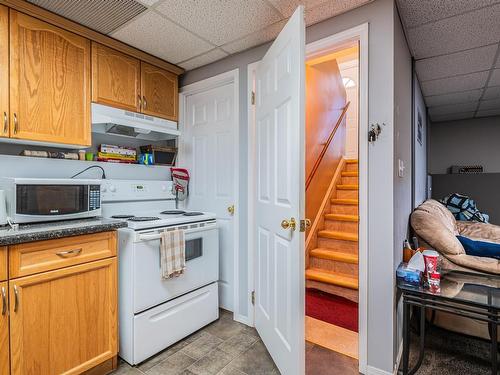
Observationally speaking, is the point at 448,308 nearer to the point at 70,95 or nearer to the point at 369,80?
the point at 369,80

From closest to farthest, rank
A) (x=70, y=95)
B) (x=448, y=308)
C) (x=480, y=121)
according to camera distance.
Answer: (x=448, y=308), (x=70, y=95), (x=480, y=121)

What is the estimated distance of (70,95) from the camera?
1981mm

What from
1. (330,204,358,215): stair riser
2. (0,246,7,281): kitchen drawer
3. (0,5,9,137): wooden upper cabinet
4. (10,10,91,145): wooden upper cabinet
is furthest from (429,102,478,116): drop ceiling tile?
(0,246,7,281): kitchen drawer

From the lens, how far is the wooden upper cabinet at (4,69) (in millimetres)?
1659

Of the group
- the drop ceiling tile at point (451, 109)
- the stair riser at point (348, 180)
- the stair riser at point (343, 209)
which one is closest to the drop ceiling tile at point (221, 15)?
the stair riser at point (343, 209)

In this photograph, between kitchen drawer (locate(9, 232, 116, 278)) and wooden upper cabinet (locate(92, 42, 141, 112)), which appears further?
wooden upper cabinet (locate(92, 42, 141, 112))

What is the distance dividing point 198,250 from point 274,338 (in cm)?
87

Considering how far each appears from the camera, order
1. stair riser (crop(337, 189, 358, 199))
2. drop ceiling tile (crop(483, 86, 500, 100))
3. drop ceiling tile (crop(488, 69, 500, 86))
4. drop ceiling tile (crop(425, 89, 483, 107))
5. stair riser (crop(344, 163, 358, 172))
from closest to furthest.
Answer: drop ceiling tile (crop(488, 69, 500, 86)) < drop ceiling tile (crop(483, 86, 500, 100)) < drop ceiling tile (crop(425, 89, 483, 107)) < stair riser (crop(337, 189, 358, 199)) < stair riser (crop(344, 163, 358, 172))

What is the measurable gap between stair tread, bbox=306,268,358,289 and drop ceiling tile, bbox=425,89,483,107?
2.85 meters

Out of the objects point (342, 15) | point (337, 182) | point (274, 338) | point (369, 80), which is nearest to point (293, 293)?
point (274, 338)

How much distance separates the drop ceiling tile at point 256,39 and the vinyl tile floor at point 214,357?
2.35 metres

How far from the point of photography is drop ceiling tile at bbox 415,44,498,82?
8.12 ft

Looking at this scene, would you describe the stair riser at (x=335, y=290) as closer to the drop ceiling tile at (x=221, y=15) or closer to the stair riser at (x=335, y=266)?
the stair riser at (x=335, y=266)

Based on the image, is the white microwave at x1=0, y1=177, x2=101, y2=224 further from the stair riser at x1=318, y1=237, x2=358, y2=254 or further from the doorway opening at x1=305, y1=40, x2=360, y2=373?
the stair riser at x1=318, y1=237, x2=358, y2=254
